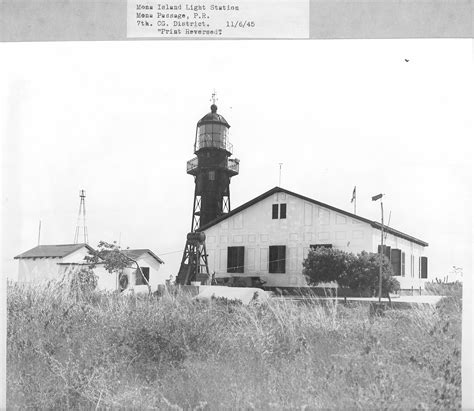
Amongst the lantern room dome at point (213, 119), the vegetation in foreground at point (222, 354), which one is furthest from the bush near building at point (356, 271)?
the lantern room dome at point (213, 119)

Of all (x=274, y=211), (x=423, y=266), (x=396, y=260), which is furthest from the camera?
(x=274, y=211)

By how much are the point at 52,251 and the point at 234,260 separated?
1.72 meters

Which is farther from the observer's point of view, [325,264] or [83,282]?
[83,282]

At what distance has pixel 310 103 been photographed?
4.96m

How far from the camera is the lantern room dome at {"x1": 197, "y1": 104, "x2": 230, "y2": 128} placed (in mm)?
4895

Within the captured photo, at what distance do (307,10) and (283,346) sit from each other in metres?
2.93

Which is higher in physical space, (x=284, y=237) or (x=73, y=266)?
(x=284, y=237)

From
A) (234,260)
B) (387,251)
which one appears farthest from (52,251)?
(387,251)

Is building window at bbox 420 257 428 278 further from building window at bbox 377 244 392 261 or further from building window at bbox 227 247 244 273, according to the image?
building window at bbox 227 247 244 273

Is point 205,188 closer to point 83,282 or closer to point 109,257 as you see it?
point 109,257
